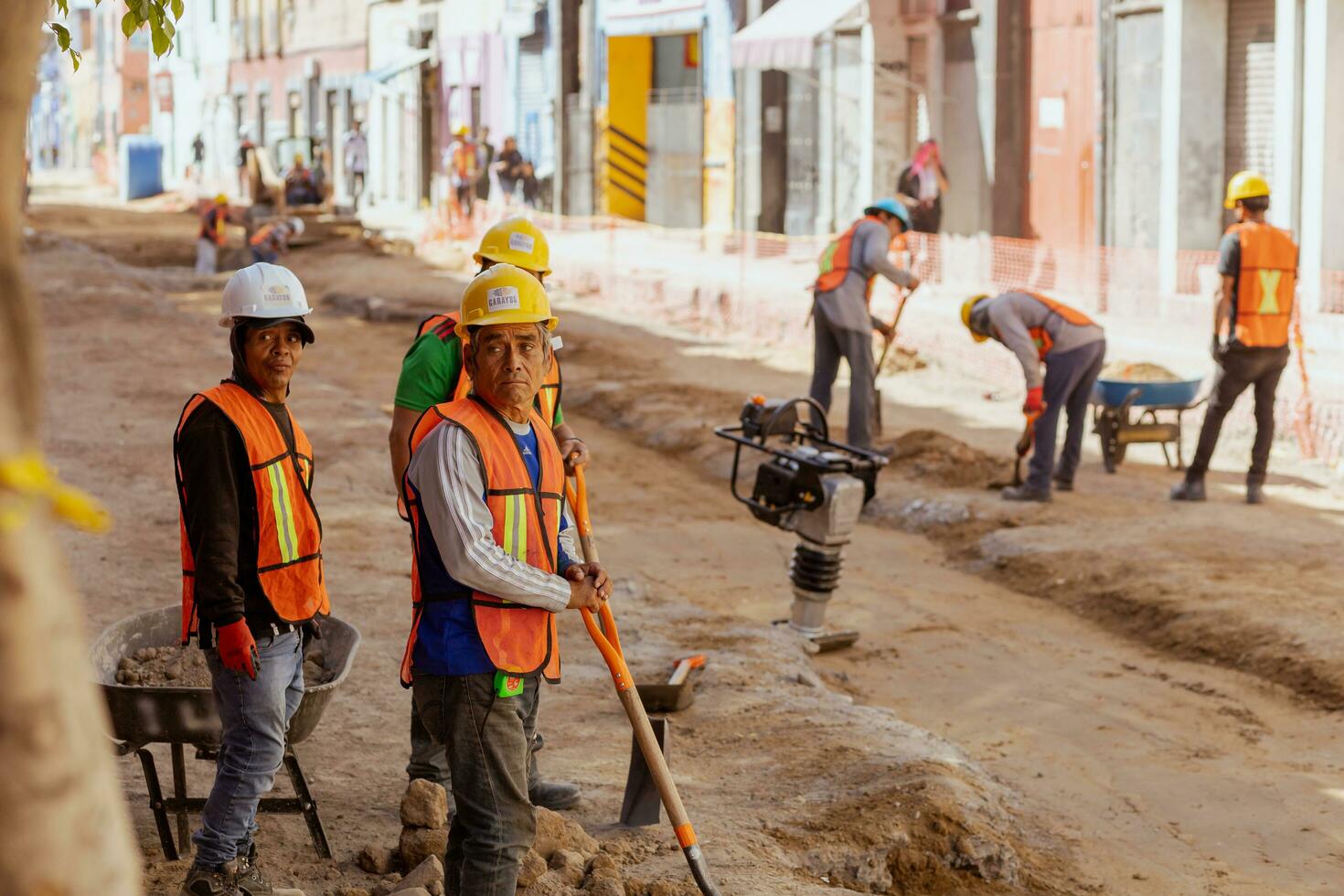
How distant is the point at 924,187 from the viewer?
20.8m

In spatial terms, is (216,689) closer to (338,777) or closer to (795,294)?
(338,777)

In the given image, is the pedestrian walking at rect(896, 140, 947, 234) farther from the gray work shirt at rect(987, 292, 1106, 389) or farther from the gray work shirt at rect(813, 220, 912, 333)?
the gray work shirt at rect(987, 292, 1106, 389)

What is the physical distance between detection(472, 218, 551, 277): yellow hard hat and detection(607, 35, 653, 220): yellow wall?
2464cm

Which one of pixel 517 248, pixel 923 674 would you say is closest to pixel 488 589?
pixel 517 248

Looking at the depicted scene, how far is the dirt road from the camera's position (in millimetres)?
5359

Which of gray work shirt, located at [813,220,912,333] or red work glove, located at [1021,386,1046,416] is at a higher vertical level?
gray work shirt, located at [813,220,912,333]

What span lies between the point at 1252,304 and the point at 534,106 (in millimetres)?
24338

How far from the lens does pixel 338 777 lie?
557 cm

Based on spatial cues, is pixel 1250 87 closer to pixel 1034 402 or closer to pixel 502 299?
pixel 1034 402

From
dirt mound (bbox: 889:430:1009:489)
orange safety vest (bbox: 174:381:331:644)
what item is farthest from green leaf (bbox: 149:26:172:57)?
dirt mound (bbox: 889:430:1009:489)

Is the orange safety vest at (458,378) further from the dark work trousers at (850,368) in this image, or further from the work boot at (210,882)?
the dark work trousers at (850,368)

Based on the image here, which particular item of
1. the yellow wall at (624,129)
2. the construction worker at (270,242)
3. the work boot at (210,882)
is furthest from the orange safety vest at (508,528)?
the yellow wall at (624,129)

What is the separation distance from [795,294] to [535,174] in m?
13.6

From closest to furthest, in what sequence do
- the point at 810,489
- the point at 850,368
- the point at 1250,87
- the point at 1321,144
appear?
1. the point at 810,489
2. the point at 850,368
3. the point at 1321,144
4. the point at 1250,87
